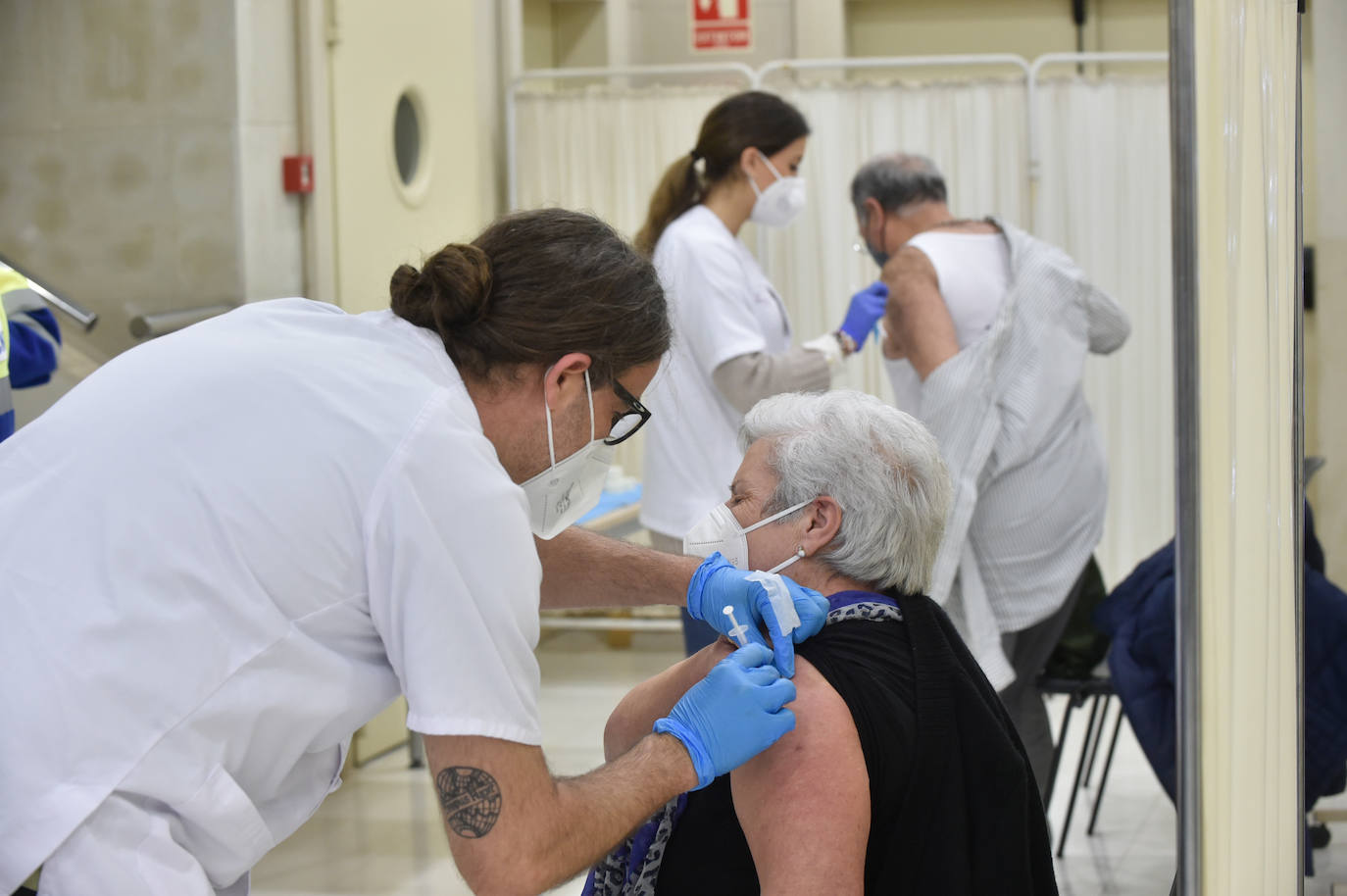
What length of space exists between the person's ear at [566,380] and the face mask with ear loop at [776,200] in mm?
1521

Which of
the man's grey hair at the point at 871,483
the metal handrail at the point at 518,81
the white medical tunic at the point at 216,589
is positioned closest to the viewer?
the white medical tunic at the point at 216,589

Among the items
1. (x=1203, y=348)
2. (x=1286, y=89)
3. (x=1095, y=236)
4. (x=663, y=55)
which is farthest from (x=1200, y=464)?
(x=663, y=55)

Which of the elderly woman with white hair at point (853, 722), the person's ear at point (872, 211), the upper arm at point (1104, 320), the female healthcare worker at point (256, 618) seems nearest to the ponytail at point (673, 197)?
the person's ear at point (872, 211)

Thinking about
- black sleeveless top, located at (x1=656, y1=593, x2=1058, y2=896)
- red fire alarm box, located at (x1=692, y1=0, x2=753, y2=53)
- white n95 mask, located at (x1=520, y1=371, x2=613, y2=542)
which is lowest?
black sleeveless top, located at (x1=656, y1=593, x2=1058, y2=896)

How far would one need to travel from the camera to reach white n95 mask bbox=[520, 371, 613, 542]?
145 cm

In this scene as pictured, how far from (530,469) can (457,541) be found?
0.26 m

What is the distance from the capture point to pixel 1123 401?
4645mm

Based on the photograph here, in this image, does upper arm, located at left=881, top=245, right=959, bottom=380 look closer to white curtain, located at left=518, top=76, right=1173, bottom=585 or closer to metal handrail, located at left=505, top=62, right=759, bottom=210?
white curtain, located at left=518, top=76, right=1173, bottom=585

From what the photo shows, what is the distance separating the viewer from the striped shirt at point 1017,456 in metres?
2.63

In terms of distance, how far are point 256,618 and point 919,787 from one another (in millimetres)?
687

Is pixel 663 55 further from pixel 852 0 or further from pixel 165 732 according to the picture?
pixel 165 732

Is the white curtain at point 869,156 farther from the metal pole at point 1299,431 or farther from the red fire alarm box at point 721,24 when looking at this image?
the metal pole at point 1299,431

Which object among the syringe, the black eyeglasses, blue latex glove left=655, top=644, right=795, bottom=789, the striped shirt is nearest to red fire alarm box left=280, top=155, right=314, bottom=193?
the striped shirt

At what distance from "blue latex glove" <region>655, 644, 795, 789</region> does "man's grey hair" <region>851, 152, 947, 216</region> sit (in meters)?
1.73
